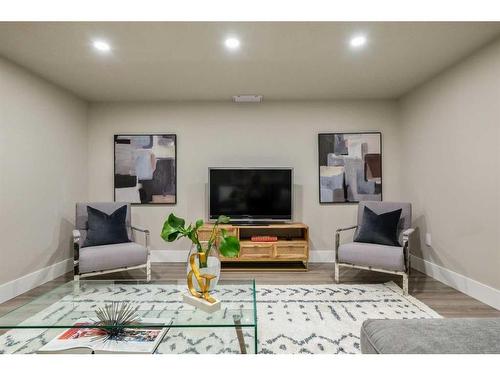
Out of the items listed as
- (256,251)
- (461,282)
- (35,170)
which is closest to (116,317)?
(256,251)

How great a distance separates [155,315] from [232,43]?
2.14 meters

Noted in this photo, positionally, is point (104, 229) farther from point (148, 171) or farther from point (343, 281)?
point (343, 281)

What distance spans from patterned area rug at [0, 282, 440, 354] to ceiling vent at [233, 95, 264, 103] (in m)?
2.44

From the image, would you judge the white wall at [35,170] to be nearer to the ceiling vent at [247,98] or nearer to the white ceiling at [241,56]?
the white ceiling at [241,56]

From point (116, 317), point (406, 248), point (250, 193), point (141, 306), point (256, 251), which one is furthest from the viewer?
point (250, 193)

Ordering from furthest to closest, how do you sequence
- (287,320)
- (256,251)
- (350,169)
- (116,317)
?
1. (350,169)
2. (256,251)
3. (287,320)
4. (116,317)

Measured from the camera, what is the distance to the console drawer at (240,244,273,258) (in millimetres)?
3754

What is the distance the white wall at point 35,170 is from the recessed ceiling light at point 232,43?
2.09 meters

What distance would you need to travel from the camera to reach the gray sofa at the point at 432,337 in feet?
3.27

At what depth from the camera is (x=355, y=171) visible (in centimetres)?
422

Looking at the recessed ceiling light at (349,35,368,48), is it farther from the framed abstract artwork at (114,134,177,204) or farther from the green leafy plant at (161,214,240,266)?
the framed abstract artwork at (114,134,177,204)

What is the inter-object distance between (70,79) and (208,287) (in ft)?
9.73

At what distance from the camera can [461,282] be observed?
3000mm

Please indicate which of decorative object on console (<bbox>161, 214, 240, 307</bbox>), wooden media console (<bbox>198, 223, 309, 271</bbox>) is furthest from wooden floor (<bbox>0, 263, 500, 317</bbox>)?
decorative object on console (<bbox>161, 214, 240, 307</bbox>)
